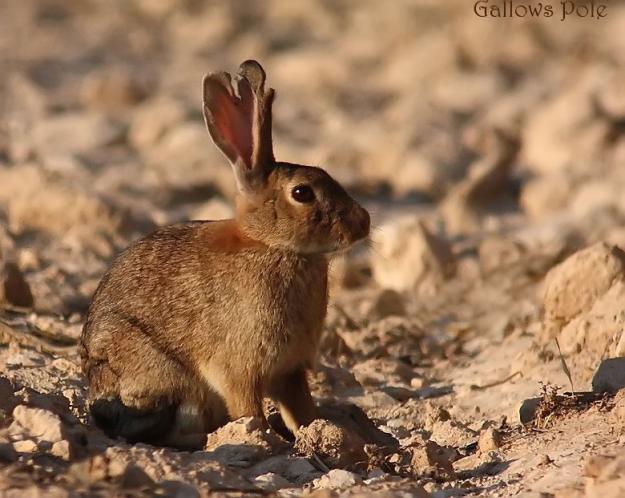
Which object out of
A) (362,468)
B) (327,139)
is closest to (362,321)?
(362,468)

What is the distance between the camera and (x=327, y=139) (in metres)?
12.3

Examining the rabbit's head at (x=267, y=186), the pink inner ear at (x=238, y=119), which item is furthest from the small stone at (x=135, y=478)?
the pink inner ear at (x=238, y=119)

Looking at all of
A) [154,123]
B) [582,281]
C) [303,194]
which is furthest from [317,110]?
[303,194]

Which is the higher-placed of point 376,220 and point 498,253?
point 376,220

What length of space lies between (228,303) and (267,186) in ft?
2.01

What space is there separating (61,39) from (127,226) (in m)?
6.52

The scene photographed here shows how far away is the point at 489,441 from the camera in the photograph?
5.66m

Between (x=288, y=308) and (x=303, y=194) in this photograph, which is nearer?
(x=288, y=308)

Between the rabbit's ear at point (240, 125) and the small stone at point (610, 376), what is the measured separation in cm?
173

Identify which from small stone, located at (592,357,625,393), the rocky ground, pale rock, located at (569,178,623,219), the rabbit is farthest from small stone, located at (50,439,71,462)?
pale rock, located at (569,178,623,219)

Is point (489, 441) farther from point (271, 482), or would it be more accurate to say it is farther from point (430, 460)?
point (271, 482)

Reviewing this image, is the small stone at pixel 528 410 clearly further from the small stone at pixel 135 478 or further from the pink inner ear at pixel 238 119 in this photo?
the small stone at pixel 135 478

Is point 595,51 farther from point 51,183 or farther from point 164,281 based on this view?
point 164,281

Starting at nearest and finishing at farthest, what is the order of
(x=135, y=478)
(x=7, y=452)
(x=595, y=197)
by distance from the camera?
(x=135, y=478), (x=7, y=452), (x=595, y=197)
